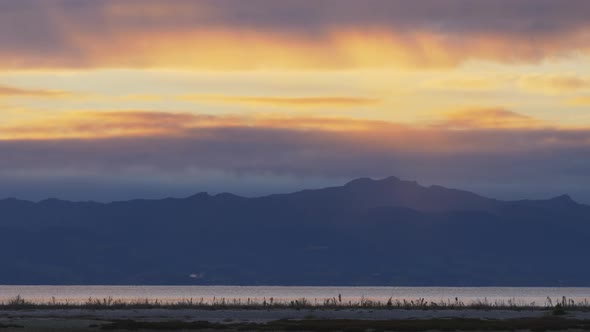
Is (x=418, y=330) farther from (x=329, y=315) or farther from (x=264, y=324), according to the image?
(x=329, y=315)

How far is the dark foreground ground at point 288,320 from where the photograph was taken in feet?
288

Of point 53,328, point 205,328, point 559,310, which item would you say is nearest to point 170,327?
point 205,328

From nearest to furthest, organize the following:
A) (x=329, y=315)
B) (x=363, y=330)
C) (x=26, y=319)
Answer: (x=363, y=330) → (x=26, y=319) → (x=329, y=315)

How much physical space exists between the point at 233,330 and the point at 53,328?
12.0 metres

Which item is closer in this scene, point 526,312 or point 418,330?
point 418,330

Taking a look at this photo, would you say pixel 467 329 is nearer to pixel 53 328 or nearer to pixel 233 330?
pixel 233 330

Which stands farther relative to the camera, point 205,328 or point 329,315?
point 329,315

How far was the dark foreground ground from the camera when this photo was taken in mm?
87750

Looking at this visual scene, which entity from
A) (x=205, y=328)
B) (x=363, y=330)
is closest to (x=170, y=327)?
(x=205, y=328)

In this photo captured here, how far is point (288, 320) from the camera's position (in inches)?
3787

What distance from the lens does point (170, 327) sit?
8831cm

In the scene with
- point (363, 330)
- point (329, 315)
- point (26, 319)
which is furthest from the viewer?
point (329, 315)

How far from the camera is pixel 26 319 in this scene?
95.7 meters

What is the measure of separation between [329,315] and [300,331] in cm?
→ 1725
